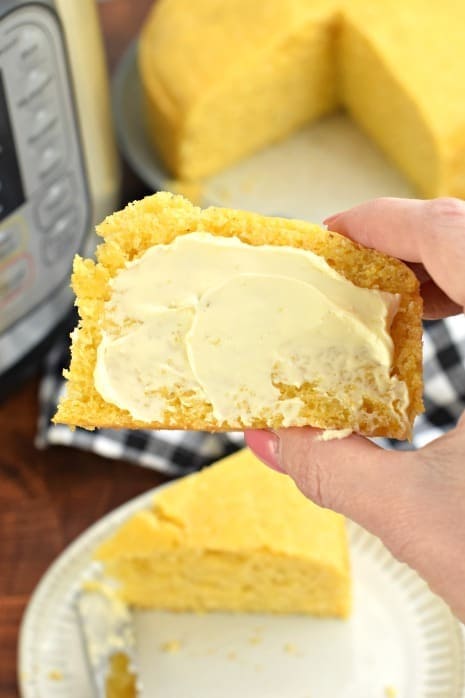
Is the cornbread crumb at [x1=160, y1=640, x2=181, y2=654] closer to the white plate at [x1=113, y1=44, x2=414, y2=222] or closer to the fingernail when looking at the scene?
the fingernail

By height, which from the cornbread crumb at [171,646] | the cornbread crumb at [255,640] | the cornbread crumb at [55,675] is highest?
the cornbread crumb at [55,675]

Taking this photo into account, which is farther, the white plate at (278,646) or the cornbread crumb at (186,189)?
the cornbread crumb at (186,189)

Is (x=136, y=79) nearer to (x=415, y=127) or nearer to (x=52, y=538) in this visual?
(x=415, y=127)

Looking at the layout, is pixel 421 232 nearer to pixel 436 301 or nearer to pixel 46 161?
pixel 436 301

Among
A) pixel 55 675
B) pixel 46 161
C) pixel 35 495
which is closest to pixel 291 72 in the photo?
pixel 46 161

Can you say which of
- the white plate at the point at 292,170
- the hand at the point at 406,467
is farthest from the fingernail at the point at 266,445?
the white plate at the point at 292,170

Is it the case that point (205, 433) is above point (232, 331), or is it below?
below

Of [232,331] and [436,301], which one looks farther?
[436,301]

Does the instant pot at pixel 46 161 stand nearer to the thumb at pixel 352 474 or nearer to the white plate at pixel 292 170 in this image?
the white plate at pixel 292 170
